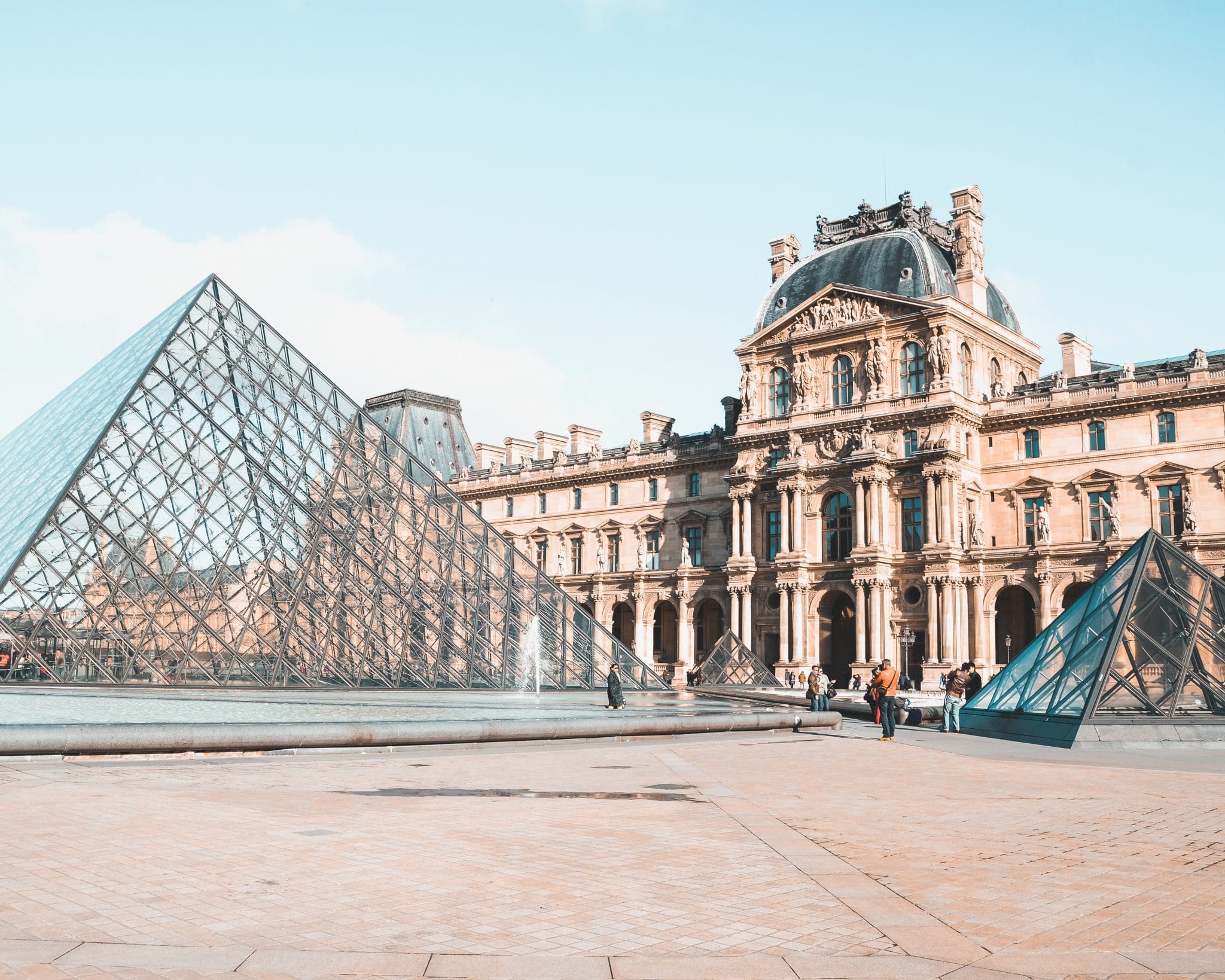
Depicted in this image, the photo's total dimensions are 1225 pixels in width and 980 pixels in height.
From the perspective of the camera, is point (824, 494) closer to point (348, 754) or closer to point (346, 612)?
point (346, 612)

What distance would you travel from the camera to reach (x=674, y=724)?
62.1ft

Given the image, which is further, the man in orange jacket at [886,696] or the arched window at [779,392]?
the arched window at [779,392]

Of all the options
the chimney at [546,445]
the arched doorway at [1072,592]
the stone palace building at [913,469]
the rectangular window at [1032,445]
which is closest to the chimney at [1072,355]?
the stone palace building at [913,469]

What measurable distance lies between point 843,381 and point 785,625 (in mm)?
11024

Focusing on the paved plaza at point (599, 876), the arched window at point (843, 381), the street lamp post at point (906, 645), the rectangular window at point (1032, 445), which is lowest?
the paved plaza at point (599, 876)

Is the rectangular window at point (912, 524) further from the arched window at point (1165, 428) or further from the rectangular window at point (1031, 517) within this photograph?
the arched window at point (1165, 428)

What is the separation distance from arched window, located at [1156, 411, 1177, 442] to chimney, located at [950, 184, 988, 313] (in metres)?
9.15

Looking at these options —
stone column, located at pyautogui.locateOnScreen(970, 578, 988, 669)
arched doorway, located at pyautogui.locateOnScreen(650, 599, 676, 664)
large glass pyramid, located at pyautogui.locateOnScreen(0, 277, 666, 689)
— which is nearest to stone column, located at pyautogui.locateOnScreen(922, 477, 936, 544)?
stone column, located at pyautogui.locateOnScreen(970, 578, 988, 669)

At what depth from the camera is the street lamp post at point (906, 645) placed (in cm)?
4597

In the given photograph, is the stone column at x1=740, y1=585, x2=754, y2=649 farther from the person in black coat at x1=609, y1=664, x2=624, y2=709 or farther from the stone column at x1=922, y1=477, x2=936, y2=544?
the person in black coat at x1=609, y1=664, x2=624, y2=709

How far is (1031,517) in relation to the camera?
49.4 m

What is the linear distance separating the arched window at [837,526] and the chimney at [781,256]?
41.9 ft

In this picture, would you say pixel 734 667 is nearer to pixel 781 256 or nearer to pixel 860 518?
pixel 860 518

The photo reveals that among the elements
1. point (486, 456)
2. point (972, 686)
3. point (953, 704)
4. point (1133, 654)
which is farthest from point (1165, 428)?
point (486, 456)
